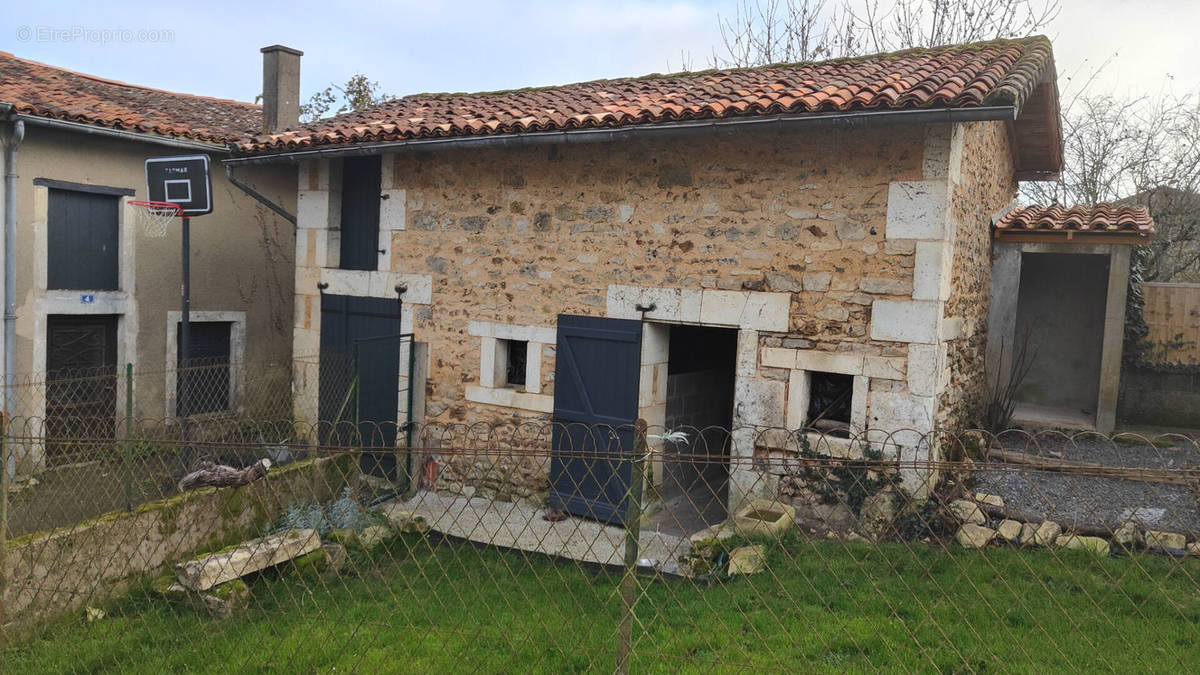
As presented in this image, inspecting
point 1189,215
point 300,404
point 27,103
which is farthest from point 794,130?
point 1189,215

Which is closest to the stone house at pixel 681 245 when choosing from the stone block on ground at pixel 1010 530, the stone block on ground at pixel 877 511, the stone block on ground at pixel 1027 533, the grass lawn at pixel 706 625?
the stone block on ground at pixel 877 511

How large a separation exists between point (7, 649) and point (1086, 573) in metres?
6.24

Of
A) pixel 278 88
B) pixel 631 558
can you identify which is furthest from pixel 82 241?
pixel 631 558

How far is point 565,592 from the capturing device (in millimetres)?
5355

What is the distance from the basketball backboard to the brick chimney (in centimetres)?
247

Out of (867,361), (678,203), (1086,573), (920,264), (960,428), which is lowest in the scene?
(1086,573)

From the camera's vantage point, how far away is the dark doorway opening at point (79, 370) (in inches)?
343

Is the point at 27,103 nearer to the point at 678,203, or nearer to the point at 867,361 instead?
the point at 678,203

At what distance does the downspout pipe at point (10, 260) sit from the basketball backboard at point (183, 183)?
1.31 m

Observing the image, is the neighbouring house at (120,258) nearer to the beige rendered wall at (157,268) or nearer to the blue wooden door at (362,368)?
the beige rendered wall at (157,268)

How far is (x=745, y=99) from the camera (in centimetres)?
635

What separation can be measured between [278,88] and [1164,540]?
33.0 ft

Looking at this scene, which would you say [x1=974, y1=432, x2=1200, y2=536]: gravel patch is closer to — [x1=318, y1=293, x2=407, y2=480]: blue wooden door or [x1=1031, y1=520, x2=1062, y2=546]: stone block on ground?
[x1=1031, y1=520, x2=1062, y2=546]: stone block on ground

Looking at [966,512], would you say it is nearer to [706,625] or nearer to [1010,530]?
[1010,530]
